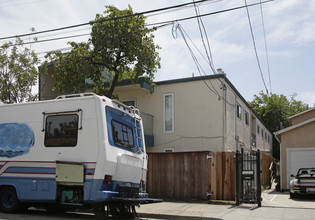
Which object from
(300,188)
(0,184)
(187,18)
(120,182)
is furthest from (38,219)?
(300,188)

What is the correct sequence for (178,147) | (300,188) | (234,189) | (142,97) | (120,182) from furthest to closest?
1. (142,97)
2. (178,147)
3. (300,188)
4. (234,189)
5. (120,182)

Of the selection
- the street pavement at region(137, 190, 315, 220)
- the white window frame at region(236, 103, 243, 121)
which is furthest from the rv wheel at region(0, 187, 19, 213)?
the white window frame at region(236, 103, 243, 121)

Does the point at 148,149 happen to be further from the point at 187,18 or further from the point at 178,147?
the point at 187,18

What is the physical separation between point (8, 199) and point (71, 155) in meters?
2.70

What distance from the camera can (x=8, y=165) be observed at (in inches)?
387

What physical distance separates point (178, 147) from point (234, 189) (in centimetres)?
643

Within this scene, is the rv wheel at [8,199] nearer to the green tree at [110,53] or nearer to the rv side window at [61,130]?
the rv side window at [61,130]

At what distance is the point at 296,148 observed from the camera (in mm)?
18906

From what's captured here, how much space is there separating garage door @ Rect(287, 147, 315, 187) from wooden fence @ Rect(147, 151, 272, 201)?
273 inches

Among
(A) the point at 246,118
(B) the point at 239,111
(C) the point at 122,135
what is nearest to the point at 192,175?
(C) the point at 122,135

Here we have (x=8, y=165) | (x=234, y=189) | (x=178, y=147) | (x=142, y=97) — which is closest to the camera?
(x=8, y=165)

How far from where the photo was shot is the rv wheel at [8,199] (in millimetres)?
9797

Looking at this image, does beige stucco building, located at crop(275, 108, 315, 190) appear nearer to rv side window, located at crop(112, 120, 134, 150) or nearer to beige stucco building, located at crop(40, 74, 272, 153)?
beige stucco building, located at crop(40, 74, 272, 153)

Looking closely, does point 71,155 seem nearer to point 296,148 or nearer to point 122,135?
point 122,135
